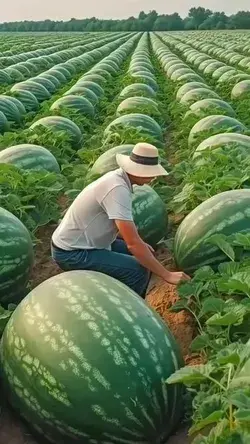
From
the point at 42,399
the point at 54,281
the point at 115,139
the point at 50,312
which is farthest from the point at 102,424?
the point at 115,139

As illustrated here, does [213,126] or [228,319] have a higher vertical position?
[228,319]

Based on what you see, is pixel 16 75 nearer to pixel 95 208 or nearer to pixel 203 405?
pixel 95 208

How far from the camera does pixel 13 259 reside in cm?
400

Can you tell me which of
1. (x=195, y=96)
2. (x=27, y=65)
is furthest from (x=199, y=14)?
(x=195, y=96)

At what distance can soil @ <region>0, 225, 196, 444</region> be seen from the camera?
3104 mm

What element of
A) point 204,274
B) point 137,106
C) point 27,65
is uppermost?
point 204,274

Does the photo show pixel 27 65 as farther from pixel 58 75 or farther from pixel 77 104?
pixel 77 104

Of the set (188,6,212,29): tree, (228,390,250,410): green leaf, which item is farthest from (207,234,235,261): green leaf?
(188,6,212,29): tree

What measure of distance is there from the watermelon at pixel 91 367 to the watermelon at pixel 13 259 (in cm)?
93

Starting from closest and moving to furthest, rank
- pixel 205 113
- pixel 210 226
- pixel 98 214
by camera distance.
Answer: pixel 98 214
pixel 210 226
pixel 205 113

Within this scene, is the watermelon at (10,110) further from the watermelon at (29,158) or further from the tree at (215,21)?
the tree at (215,21)

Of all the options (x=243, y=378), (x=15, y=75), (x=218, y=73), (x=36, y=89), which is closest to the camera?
(x=243, y=378)

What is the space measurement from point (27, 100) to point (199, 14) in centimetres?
8304

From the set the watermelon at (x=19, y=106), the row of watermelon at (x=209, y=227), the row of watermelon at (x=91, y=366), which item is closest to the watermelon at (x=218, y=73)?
the watermelon at (x=19, y=106)
